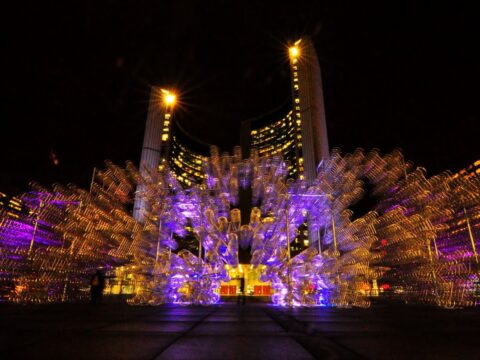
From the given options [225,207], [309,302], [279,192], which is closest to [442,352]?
[309,302]

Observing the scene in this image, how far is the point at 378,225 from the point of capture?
43.8 feet

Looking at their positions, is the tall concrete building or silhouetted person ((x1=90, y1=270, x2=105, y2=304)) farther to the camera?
the tall concrete building

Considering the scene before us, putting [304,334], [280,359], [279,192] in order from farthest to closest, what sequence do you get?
[279,192] < [304,334] < [280,359]

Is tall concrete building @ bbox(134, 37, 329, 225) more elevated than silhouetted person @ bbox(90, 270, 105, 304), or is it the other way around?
tall concrete building @ bbox(134, 37, 329, 225)

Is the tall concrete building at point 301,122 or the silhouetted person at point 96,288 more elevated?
the tall concrete building at point 301,122

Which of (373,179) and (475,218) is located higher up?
(373,179)

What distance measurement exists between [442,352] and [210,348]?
2.34 metres

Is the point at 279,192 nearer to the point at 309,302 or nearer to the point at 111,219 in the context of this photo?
the point at 309,302

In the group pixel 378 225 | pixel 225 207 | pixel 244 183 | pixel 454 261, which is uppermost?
pixel 244 183

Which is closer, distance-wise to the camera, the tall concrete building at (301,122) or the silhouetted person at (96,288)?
the silhouetted person at (96,288)

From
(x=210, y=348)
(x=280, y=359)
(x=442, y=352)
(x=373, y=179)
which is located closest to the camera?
(x=280, y=359)

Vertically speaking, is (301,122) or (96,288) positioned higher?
(301,122)

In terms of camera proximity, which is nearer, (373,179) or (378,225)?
(378,225)

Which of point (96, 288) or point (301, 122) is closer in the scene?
point (96, 288)
